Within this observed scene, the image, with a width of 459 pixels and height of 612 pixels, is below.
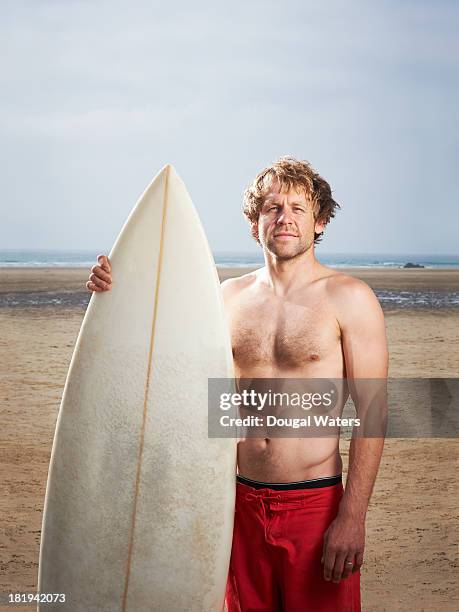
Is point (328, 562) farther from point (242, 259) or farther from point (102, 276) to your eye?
point (242, 259)

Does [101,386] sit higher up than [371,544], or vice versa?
[101,386]

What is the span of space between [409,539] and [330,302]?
10.0 feet

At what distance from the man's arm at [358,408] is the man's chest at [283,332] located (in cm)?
5

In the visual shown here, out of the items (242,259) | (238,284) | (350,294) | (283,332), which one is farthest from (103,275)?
(242,259)

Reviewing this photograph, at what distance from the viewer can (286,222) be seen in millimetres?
1977

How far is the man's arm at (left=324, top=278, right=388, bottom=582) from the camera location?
192 centimetres

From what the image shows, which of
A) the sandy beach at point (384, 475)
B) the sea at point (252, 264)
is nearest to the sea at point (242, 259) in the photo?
the sea at point (252, 264)

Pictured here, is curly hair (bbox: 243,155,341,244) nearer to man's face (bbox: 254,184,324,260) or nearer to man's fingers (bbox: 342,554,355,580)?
man's face (bbox: 254,184,324,260)

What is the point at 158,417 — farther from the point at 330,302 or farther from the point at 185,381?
the point at 330,302

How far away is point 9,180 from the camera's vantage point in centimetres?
2889

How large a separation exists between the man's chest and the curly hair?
237 mm

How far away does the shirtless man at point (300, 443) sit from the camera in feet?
6.36

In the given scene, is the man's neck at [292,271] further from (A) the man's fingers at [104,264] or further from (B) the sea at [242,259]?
(B) the sea at [242,259]

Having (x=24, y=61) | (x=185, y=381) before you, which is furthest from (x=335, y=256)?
(x=185, y=381)
